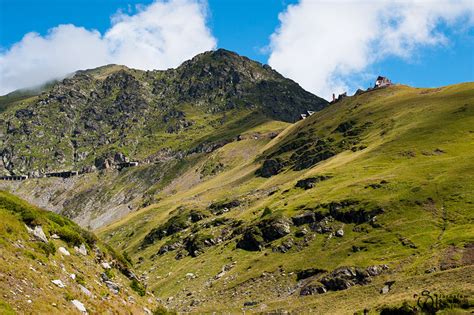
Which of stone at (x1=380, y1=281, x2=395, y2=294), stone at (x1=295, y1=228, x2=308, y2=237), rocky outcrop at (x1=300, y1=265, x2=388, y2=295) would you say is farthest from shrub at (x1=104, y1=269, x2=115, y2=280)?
stone at (x1=295, y1=228, x2=308, y2=237)

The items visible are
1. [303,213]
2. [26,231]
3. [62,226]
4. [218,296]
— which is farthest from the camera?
[303,213]

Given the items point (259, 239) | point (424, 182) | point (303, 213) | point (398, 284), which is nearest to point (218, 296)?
point (259, 239)

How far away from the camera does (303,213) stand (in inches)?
7234

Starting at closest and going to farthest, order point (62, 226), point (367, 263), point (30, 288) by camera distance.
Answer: point (30, 288), point (62, 226), point (367, 263)

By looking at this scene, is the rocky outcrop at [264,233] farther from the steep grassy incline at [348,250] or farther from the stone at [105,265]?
the stone at [105,265]

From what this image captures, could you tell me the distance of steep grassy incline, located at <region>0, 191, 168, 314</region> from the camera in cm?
2780

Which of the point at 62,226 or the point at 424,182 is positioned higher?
the point at 62,226

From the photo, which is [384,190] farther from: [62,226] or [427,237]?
[62,226]

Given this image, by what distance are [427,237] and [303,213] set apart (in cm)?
5576

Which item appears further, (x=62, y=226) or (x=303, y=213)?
(x=303, y=213)

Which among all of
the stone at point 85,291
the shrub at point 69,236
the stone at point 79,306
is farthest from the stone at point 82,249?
the stone at point 79,306

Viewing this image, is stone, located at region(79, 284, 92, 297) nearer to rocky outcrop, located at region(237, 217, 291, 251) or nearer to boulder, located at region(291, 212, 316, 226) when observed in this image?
boulder, located at region(291, 212, 316, 226)

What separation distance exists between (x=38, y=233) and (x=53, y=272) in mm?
5941

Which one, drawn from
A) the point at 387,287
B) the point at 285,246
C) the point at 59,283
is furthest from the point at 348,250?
the point at 59,283
